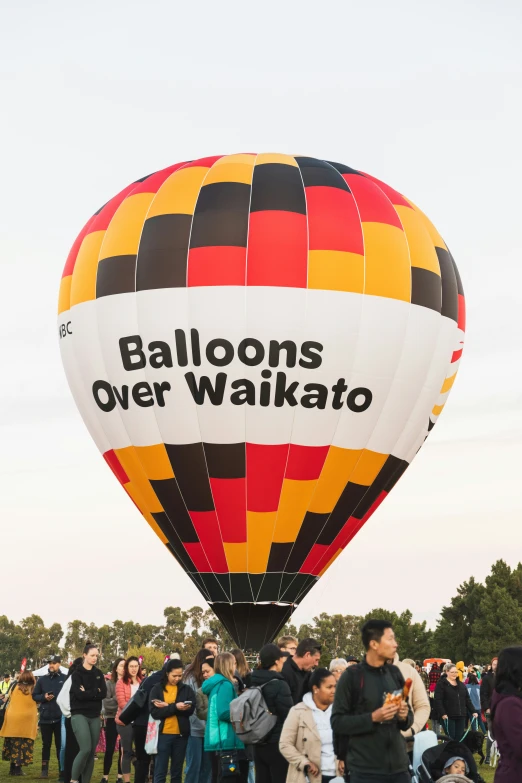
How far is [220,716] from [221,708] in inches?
2.5

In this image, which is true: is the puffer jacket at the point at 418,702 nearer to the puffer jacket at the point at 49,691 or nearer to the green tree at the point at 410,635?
the puffer jacket at the point at 49,691

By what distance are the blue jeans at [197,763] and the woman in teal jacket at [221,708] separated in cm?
112

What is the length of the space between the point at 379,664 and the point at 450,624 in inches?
2796

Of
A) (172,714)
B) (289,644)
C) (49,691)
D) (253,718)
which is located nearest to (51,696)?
(49,691)

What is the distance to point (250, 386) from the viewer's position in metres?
15.0

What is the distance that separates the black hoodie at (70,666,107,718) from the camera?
1010 centimetres

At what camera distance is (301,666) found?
7.59m

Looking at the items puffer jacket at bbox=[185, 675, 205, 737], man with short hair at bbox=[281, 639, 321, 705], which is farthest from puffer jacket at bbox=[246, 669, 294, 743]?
puffer jacket at bbox=[185, 675, 205, 737]

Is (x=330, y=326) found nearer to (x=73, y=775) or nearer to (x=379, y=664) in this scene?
(x=73, y=775)

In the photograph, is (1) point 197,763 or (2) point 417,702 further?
(1) point 197,763

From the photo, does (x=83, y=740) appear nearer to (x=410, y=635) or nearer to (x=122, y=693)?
(x=122, y=693)

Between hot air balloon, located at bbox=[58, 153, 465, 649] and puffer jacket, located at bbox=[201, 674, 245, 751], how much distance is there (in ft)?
23.2

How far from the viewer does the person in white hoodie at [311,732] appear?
6.54 m

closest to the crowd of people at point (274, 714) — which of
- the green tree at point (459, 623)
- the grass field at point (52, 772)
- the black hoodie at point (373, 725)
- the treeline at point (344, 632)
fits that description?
the black hoodie at point (373, 725)
